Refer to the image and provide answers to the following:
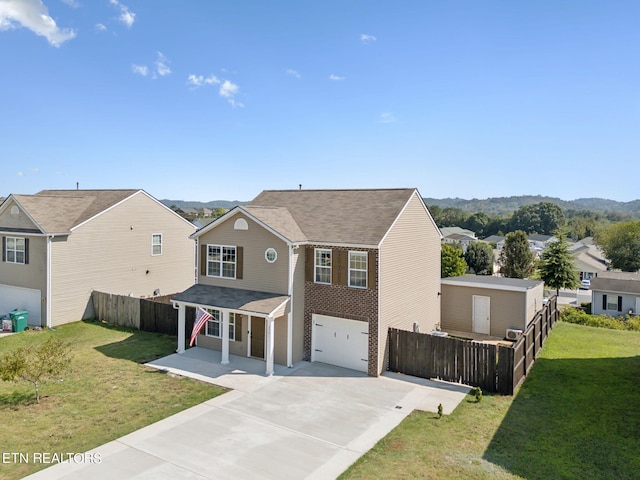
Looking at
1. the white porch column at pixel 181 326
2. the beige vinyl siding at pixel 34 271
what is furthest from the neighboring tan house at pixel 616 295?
the beige vinyl siding at pixel 34 271

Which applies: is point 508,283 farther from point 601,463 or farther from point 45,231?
point 45,231

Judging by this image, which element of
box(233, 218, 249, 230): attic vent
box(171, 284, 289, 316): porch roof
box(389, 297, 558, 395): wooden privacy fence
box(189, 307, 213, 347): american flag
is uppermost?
box(233, 218, 249, 230): attic vent

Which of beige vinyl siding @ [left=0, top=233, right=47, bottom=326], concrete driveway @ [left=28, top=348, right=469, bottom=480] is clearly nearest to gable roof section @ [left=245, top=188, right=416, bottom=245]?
concrete driveway @ [left=28, top=348, right=469, bottom=480]

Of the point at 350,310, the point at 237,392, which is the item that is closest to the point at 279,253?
the point at 350,310

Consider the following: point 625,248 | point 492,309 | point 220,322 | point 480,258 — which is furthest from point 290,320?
point 625,248

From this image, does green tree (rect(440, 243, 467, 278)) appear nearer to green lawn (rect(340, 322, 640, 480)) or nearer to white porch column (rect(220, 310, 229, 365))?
green lawn (rect(340, 322, 640, 480))
